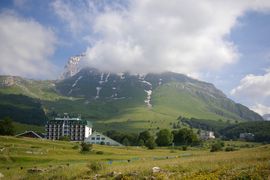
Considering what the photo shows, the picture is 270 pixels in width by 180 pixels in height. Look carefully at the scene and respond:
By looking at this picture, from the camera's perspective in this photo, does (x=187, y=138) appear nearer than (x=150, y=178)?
No

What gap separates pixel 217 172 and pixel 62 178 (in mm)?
16447

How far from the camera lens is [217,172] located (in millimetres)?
22656

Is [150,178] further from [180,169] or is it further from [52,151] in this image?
[52,151]

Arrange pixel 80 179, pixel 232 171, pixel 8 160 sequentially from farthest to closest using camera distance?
pixel 8 160
pixel 80 179
pixel 232 171

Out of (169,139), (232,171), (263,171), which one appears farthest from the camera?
(169,139)

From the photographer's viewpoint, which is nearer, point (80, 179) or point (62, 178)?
point (80, 179)

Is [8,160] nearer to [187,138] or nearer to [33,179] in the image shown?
[33,179]

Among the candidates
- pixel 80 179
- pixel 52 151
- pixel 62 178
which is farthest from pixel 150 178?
pixel 52 151

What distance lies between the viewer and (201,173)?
23.8m

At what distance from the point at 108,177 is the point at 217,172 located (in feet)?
31.8

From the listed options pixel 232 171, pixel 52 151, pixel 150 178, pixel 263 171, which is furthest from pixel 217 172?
pixel 52 151

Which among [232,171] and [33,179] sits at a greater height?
[232,171]

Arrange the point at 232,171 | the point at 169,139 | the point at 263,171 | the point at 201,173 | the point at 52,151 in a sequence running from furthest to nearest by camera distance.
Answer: the point at 169,139
the point at 52,151
the point at 201,173
the point at 232,171
the point at 263,171

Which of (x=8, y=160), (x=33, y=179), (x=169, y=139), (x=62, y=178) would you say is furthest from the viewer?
(x=169, y=139)
